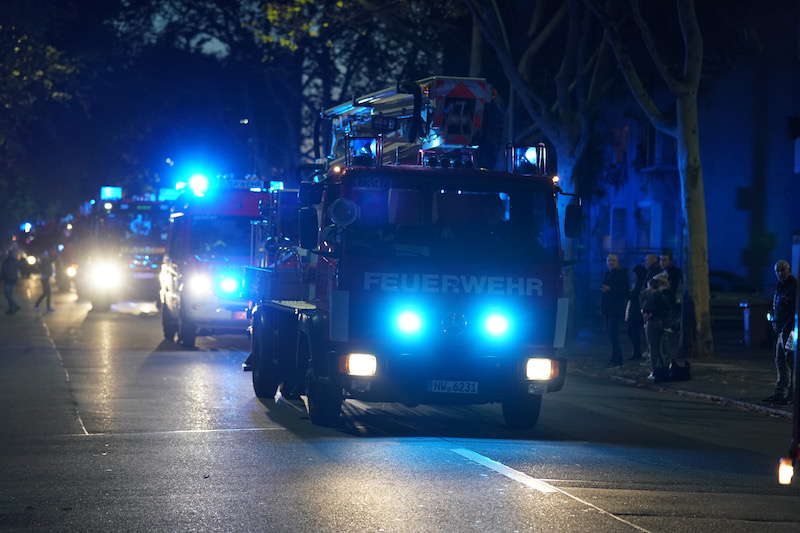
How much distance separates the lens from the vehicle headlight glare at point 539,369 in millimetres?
12742

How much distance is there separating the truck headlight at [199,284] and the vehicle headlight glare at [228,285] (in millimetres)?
228

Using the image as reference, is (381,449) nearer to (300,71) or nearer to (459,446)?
(459,446)

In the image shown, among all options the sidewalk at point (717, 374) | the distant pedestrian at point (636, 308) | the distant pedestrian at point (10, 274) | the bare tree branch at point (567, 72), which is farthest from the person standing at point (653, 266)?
the distant pedestrian at point (10, 274)

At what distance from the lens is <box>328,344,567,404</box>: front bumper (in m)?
12.4

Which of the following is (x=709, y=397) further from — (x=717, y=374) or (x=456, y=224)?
(x=456, y=224)

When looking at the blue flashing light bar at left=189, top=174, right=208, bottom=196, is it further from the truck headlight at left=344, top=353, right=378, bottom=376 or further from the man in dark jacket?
the man in dark jacket

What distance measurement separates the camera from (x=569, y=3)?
992 inches

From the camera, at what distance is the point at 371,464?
10633mm

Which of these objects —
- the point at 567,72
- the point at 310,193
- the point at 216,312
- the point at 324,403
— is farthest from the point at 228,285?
the point at 324,403

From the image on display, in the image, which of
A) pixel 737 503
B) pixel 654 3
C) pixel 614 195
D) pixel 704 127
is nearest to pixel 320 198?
pixel 737 503

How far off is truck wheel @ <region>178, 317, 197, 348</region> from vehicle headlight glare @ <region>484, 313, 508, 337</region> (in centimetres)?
1160

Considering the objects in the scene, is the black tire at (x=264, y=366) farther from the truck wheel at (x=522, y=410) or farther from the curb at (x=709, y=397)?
the curb at (x=709, y=397)

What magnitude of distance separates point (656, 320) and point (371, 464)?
378 inches

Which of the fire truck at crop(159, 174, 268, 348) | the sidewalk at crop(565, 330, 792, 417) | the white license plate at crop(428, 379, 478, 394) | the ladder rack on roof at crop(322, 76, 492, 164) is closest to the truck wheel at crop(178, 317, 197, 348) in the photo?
the fire truck at crop(159, 174, 268, 348)
